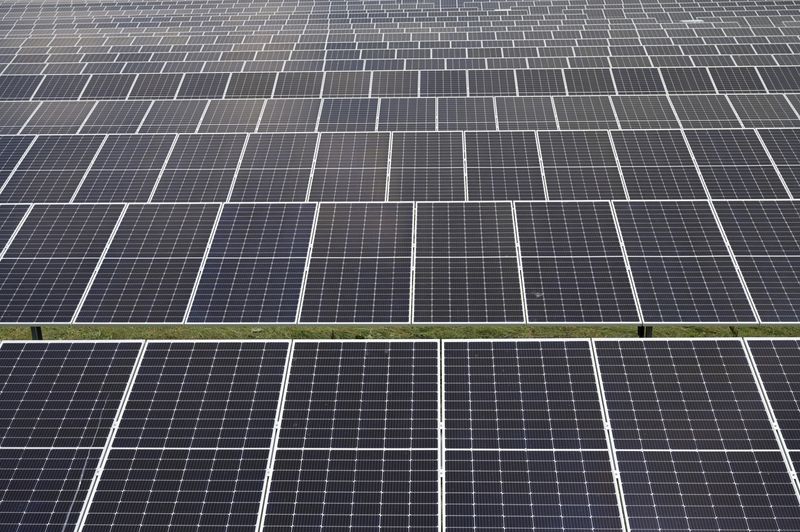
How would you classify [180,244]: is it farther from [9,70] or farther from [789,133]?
[9,70]

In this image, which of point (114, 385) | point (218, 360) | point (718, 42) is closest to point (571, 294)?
point (218, 360)

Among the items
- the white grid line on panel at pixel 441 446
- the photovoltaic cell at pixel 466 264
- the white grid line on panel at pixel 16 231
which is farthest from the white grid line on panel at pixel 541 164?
the white grid line on panel at pixel 16 231

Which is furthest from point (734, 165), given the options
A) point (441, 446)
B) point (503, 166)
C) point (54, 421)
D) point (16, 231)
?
point (16, 231)

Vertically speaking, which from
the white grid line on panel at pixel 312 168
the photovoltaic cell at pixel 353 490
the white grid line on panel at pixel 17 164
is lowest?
the white grid line on panel at pixel 17 164

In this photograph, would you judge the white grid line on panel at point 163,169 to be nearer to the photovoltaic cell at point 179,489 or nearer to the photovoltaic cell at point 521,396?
the photovoltaic cell at point 179,489

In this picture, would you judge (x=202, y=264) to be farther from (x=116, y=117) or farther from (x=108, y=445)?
(x=116, y=117)

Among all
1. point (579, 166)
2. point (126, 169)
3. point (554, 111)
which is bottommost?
point (554, 111)

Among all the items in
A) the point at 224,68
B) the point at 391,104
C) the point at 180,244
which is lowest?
the point at 224,68
